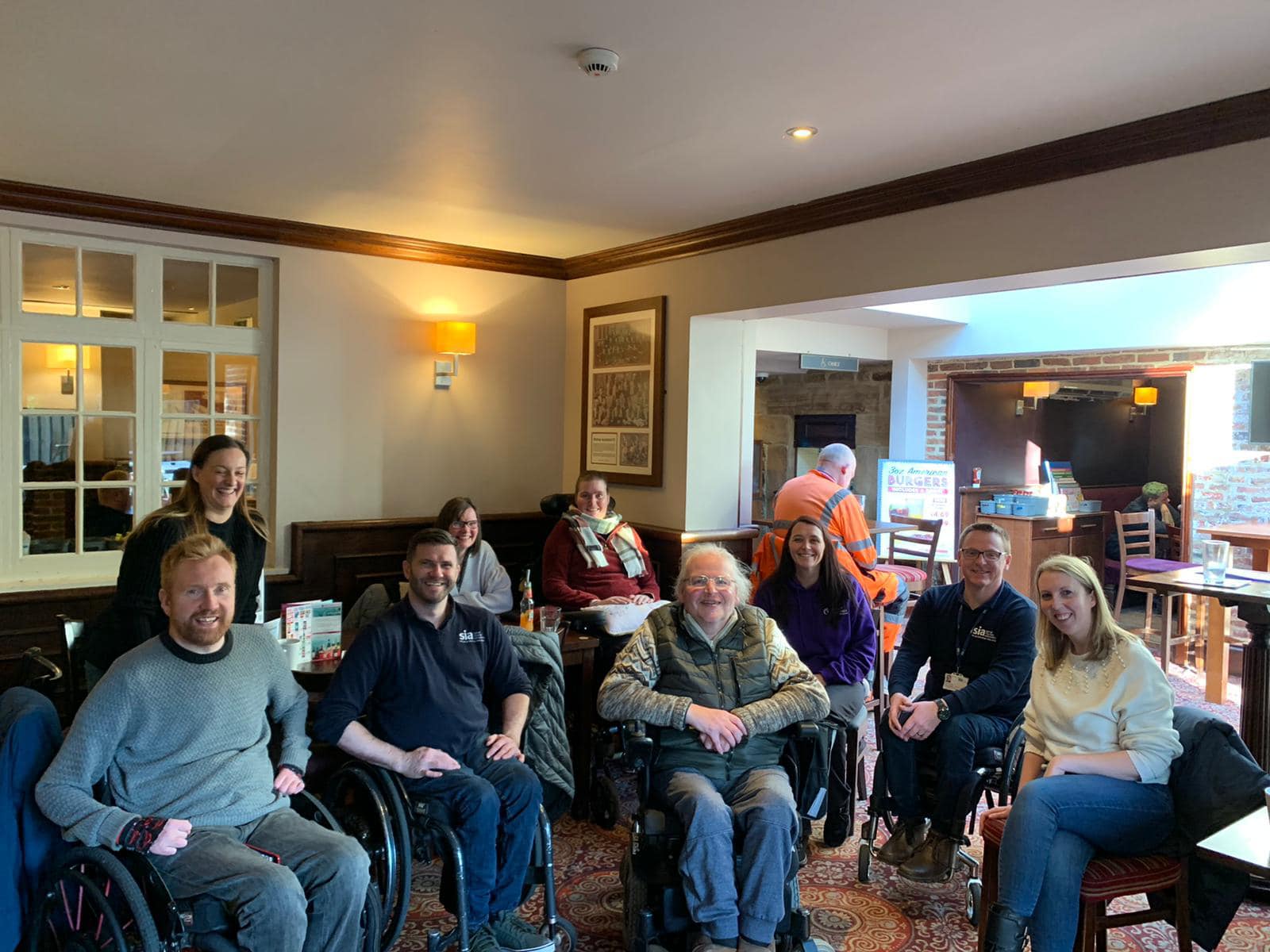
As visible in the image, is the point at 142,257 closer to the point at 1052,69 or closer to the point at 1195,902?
the point at 1052,69

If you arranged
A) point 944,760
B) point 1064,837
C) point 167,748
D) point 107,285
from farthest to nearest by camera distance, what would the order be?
1. point 107,285
2. point 944,760
3. point 1064,837
4. point 167,748

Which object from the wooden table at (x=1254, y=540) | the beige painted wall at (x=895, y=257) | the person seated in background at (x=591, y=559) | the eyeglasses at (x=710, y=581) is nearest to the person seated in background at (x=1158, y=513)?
the wooden table at (x=1254, y=540)

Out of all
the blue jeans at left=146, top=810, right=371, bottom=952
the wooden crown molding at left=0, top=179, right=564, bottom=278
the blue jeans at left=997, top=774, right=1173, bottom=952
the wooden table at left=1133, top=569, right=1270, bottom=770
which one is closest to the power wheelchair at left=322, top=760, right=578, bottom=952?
the blue jeans at left=146, top=810, right=371, bottom=952

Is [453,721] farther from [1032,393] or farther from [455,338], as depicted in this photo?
[1032,393]

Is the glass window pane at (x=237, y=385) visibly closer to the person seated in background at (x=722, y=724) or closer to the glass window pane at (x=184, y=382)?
the glass window pane at (x=184, y=382)

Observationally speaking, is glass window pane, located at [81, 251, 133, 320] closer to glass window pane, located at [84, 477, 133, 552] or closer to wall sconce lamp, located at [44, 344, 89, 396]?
wall sconce lamp, located at [44, 344, 89, 396]

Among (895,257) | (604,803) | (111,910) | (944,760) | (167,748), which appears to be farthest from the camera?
(895,257)

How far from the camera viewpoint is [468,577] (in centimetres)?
412

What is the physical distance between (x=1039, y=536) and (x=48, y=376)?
6.94m

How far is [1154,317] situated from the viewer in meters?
6.71

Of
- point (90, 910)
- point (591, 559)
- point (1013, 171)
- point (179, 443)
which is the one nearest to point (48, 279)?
point (179, 443)

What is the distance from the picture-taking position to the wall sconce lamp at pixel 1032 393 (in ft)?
28.3

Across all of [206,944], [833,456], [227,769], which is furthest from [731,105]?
[206,944]

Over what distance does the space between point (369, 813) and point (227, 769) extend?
46cm
